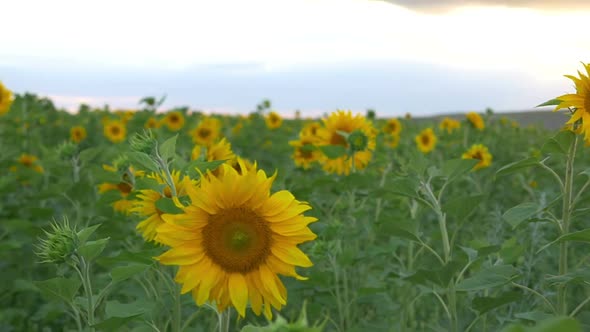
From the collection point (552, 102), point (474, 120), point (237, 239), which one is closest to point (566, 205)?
point (552, 102)

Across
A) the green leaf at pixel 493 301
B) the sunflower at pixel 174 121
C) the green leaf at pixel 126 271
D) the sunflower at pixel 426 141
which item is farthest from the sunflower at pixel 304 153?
the sunflower at pixel 174 121

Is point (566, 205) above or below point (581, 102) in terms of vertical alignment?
below

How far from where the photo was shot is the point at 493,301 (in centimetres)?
192

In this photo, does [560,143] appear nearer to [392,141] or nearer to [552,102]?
[552,102]

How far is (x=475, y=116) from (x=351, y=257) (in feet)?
16.3

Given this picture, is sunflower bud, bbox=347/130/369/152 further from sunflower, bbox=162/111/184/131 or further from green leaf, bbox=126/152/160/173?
sunflower, bbox=162/111/184/131

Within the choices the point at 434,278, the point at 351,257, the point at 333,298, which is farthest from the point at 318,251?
the point at 434,278

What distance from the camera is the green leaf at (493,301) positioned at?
1.90m

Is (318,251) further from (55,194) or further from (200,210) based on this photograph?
(55,194)

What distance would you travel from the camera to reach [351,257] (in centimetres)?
246

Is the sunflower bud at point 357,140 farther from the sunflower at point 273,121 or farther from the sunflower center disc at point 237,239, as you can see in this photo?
the sunflower at point 273,121

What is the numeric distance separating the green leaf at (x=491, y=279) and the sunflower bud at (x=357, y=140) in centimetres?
144

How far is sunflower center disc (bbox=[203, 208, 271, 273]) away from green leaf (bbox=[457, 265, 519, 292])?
0.57 metres

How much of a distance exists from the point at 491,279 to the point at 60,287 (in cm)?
117
